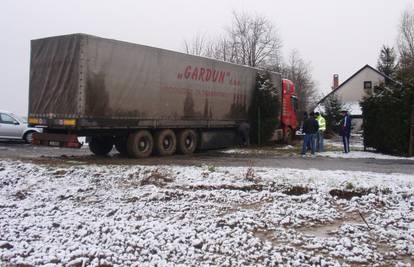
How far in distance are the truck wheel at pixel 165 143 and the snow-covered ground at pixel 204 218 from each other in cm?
447

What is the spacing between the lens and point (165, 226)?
20.9 feet

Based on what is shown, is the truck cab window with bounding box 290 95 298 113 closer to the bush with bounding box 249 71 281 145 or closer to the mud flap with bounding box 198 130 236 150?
the bush with bounding box 249 71 281 145

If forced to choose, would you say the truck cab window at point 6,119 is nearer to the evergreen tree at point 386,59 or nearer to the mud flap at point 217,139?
the mud flap at point 217,139

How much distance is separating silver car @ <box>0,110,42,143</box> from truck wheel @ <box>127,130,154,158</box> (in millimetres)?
8138

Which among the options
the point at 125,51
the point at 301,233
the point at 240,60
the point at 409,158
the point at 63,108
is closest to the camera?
the point at 301,233

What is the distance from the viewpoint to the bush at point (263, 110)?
63.1 ft

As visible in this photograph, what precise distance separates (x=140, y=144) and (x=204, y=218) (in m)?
7.68

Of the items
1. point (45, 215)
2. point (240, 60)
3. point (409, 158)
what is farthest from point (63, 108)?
point (240, 60)

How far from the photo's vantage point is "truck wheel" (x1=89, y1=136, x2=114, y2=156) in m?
15.0

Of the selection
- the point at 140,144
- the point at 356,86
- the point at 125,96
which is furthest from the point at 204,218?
the point at 356,86

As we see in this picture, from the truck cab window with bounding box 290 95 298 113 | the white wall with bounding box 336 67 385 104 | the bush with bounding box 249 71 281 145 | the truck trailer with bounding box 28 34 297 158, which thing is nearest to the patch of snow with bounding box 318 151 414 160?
the bush with bounding box 249 71 281 145

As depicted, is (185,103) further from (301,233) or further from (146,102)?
(301,233)

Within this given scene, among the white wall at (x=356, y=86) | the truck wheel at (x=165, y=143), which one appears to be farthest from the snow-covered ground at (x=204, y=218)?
the white wall at (x=356, y=86)

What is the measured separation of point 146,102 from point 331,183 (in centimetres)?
705
